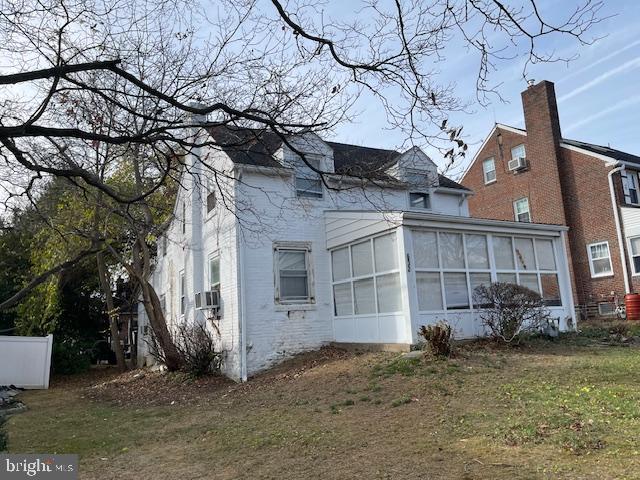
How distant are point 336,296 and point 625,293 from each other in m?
12.9

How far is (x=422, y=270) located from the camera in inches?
465

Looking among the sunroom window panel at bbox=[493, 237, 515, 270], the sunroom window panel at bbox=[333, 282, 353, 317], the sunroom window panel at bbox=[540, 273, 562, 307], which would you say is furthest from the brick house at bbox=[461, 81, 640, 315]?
the sunroom window panel at bbox=[333, 282, 353, 317]

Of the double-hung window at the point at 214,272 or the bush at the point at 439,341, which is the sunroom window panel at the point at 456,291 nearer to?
the bush at the point at 439,341

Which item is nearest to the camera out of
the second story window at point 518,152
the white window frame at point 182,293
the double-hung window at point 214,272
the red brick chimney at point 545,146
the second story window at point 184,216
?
the double-hung window at point 214,272

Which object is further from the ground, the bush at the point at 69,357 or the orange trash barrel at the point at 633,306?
the orange trash barrel at the point at 633,306

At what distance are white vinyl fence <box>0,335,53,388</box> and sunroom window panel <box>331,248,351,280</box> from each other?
954 centimetres

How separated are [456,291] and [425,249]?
4.19ft

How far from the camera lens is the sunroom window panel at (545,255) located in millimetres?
13750

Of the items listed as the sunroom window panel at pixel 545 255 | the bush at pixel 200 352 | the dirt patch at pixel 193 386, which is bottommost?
the dirt patch at pixel 193 386

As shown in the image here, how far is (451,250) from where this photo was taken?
1241cm

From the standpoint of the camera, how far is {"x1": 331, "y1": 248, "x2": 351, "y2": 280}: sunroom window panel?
13523 mm

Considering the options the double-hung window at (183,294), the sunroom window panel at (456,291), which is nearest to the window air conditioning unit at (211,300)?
the double-hung window at (183,294)

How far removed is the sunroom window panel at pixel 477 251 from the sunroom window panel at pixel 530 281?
1226 mm

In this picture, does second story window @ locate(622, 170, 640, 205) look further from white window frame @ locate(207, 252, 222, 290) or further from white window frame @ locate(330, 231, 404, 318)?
white window frame @ locate(207, 252, 222, 290)
